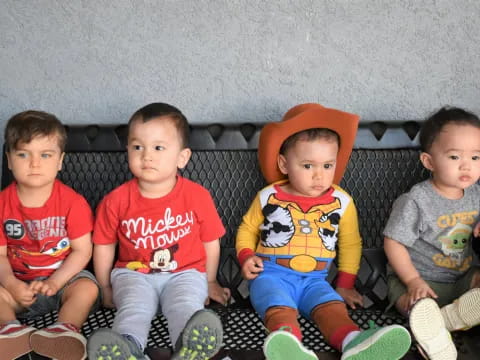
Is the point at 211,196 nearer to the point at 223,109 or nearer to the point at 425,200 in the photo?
the point at 223,109

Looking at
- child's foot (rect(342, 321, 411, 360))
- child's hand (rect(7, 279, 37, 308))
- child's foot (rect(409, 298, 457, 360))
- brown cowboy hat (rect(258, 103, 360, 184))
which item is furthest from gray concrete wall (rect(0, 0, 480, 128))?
child's foot (rect(342, 321, 411, 360))

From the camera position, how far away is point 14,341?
153 centimetres

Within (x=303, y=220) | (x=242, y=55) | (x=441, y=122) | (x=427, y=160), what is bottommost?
(x=303, y=220)

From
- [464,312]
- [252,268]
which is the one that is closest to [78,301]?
[252,268]

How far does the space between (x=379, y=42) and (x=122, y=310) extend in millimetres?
1437

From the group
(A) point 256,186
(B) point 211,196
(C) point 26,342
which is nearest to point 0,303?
(C) point 26,342

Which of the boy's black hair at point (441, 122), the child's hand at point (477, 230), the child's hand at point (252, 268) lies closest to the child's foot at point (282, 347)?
the child's hand at point (252, 268)

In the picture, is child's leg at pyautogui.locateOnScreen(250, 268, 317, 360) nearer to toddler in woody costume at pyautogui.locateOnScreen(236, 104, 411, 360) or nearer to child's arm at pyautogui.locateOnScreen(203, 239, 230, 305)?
toddler in woody costume at pyautogui.locateOnScreen(236, 104, 411, 360)

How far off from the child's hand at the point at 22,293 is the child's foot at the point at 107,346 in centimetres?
50

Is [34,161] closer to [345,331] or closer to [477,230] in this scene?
[345,331]

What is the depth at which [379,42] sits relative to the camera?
2.15 m

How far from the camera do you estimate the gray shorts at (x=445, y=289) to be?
1.81 meters

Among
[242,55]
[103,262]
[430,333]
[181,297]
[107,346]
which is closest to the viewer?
[107,346]

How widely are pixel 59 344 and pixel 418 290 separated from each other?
3.74ft
